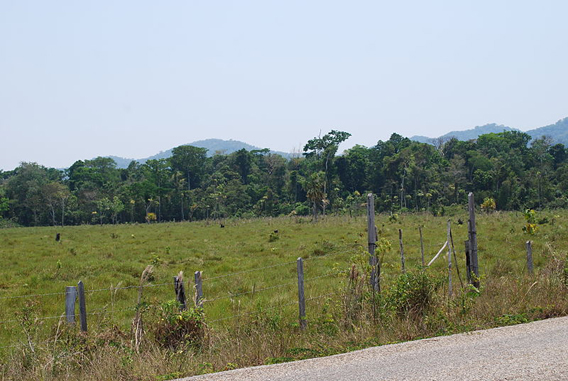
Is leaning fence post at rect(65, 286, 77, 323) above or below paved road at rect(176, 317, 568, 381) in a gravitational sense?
above

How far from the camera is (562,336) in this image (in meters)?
6.41

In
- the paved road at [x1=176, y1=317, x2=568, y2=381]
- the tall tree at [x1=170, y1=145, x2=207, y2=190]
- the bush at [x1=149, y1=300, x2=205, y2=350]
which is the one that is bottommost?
the paved road at [x1=176, y1=317, x2=568, y2=381]

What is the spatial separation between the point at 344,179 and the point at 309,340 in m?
76.5

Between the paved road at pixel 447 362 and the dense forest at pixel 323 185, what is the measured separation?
176 feet

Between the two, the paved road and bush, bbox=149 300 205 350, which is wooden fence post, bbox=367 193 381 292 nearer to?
the paved road

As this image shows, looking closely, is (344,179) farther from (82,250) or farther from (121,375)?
(121,375)

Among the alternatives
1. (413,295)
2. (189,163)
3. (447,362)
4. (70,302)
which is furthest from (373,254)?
(189,163)

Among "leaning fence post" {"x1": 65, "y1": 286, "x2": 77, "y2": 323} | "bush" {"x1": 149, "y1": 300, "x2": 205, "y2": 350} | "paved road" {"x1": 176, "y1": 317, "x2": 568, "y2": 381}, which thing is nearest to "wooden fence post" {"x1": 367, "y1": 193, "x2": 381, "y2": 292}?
"paved road" {"x1": 176, "y1": 317, "x2": 568, "y2": 381}

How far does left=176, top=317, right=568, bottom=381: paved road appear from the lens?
206 inches

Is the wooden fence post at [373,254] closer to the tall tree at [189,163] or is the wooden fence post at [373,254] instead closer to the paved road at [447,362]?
the paved road at [447,362]

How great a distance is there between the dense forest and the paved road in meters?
53.6

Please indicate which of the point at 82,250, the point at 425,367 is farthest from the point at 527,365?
the point at 82,250

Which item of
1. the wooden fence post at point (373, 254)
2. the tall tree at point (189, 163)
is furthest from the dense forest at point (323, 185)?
the wooden fence post at point (373, 254)

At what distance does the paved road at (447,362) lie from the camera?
17.1 ft
